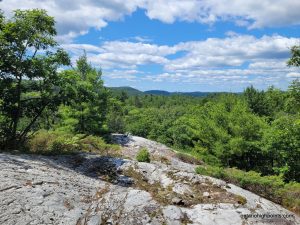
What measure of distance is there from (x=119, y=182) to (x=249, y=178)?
4.50 meters

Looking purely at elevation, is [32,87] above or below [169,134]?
above

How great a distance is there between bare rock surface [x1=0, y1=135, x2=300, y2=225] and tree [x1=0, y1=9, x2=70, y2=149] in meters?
2.95

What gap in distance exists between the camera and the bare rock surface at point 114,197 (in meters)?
7.51

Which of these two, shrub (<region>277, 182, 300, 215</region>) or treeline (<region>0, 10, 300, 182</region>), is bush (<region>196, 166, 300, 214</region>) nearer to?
shrub (<region>277, 182, 300, 215</region>)

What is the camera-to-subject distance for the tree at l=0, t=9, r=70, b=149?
12.9 meters

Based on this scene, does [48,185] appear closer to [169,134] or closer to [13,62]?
[13,62]

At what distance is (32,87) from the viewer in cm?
1349

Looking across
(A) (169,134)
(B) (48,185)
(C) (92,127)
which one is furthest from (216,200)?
(A) (169,134)

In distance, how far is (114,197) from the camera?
8.80 metres

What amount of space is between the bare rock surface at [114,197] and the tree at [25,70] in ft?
9.68

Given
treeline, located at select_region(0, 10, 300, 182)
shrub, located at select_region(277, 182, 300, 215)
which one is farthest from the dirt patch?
treeline, located at select_region(0, 10, 300, 182)

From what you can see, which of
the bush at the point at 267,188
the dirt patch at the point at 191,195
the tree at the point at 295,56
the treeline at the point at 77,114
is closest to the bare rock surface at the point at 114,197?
the dirt patch at the point at 191,195

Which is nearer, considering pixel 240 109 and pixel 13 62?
pixel 13 62

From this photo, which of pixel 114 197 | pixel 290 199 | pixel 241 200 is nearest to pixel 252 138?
pixel 290 199
